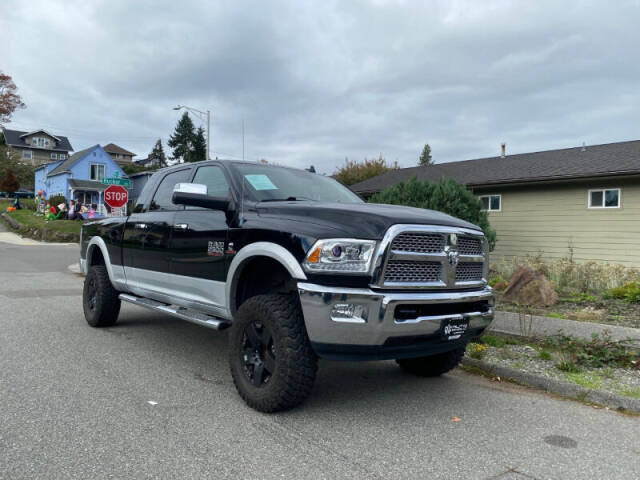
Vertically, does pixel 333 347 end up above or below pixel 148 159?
below

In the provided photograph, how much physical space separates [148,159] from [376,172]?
67822 millimetres

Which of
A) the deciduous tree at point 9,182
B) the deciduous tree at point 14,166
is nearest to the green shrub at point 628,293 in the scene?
the deciduous tree at point 14,166

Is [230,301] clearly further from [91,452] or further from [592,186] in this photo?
[592,186]

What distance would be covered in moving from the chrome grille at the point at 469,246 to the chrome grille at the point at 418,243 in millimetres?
271

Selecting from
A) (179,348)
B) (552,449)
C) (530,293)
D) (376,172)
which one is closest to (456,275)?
(552,449)

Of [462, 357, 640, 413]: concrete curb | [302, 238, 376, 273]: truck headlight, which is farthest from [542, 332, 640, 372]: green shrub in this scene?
[302, 238, 376, 273]: truck headlight

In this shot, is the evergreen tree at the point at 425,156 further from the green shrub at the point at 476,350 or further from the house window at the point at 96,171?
the green shrub at the point at 476,350

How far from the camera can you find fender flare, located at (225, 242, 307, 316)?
3612 mm

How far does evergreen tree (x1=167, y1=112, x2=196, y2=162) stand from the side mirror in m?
82.9

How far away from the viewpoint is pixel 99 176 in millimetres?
49469

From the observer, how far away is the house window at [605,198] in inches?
557

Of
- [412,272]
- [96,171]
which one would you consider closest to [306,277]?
[412,272]

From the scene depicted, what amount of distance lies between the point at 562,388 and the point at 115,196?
519 inches

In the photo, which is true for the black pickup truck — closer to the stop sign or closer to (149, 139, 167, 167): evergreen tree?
the stop sign
